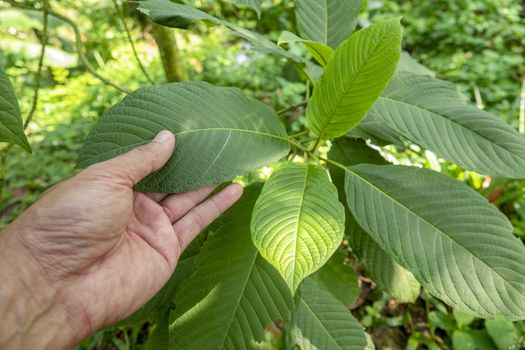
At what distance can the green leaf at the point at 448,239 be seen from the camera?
91 centimetres

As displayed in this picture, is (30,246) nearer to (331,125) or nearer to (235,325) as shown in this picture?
(235,325)

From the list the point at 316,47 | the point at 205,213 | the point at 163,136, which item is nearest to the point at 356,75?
the point at 316,47

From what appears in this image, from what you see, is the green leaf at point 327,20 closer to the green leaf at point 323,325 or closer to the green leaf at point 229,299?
the green leaf at point 229,299

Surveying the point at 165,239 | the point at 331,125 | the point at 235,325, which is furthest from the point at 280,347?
the point at 331,125

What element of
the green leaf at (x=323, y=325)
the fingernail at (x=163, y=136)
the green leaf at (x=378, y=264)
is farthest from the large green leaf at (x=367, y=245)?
the fingernail at (x=163, y=136)

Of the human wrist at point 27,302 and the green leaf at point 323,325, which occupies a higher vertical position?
the human wrist at point 27,302

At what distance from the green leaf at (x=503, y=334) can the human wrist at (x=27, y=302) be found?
1731 mm

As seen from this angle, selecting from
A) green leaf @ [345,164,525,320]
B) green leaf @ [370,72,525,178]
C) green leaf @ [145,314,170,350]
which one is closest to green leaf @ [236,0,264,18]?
green leaf @ [370,72,525,178]

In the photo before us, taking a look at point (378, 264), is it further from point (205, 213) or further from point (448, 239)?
point (205, 213)

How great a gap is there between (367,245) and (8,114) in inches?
39.1

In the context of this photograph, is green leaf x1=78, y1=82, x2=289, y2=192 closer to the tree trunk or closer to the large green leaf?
the large green leaf

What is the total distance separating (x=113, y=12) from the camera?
3.54 metres

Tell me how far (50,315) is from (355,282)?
1.02 metres

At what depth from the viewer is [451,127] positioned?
3.53 feet
